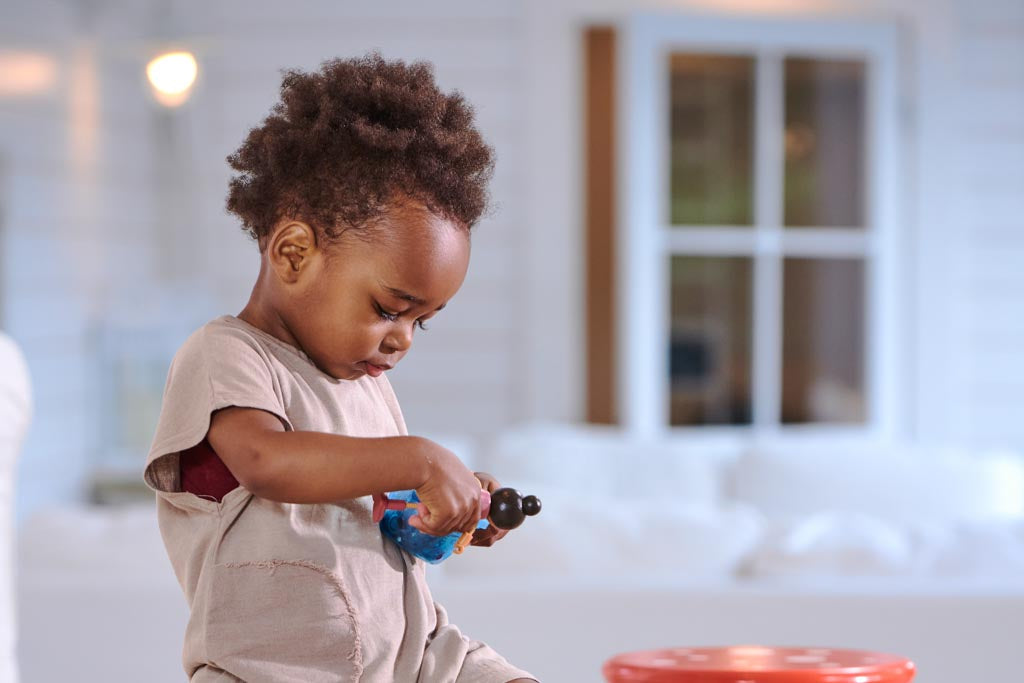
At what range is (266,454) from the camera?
0.99 meters

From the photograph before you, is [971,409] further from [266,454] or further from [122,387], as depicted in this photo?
[266,454]

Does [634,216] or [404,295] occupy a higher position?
[634,216]

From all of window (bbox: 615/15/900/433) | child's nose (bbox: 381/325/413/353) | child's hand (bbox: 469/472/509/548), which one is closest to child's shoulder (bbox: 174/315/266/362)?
child's nose (bbox: 381/325/413/353)

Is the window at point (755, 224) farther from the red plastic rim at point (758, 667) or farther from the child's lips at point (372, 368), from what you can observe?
the child's lips at point (372, 368)

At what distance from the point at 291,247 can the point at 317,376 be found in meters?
0.12

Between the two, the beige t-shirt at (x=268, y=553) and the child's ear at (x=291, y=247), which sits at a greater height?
the child's ear at (x=291, y=247)

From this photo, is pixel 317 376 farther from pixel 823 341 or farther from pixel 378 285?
pixel 823 341

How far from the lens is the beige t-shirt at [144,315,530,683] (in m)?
1.04

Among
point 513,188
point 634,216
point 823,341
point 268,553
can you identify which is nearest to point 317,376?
point 268,553

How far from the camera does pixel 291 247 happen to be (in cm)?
105

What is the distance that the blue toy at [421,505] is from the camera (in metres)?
1.01

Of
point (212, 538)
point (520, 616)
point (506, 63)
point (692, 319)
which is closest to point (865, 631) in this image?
point (520, 616)

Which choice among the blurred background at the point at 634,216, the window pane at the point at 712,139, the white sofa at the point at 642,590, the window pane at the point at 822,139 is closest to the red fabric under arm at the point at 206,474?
the white sofa at the point at 642,590

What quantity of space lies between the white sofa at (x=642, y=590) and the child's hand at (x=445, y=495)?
1.02 meters
